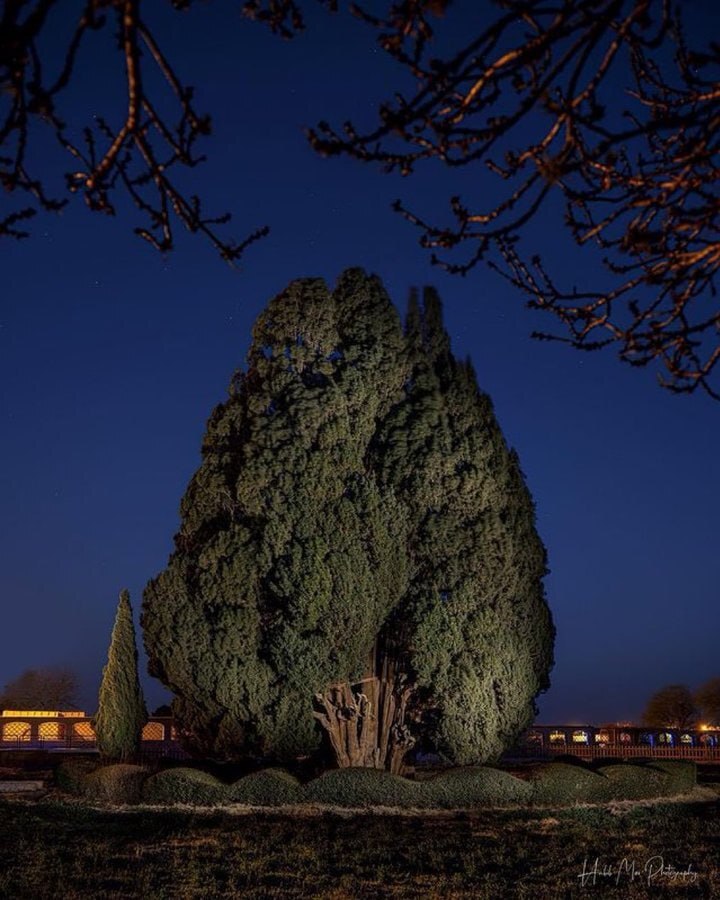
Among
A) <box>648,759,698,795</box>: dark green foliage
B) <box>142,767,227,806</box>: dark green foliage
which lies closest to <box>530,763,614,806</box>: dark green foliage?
<box>648,759,698,795</box>: dark green foliage

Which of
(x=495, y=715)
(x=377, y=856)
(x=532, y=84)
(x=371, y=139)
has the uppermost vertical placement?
(x=532, y=84)

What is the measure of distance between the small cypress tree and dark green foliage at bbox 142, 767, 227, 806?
3.47 meters

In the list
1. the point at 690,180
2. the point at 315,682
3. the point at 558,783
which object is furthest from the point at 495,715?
the point at 690,180

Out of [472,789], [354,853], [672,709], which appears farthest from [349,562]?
[672,709]

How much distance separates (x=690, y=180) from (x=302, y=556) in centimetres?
1495

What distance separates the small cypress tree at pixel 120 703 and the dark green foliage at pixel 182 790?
11.4 ft

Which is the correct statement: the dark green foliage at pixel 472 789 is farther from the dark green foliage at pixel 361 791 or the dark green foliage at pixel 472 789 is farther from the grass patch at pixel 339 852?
the grass patch at pixel 339 852

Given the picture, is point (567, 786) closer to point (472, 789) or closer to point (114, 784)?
point (472, 789)

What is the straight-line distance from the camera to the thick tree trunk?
63.5 feet

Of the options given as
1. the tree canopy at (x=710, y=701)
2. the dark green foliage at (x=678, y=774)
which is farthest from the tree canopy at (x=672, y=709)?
the dark green foliage at (x=678, y=774)

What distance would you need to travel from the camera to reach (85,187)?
14.3 feet

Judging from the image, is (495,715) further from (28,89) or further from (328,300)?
(28,89)

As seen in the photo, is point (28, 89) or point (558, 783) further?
point (558, 783)

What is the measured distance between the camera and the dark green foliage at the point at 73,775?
17875 mm
